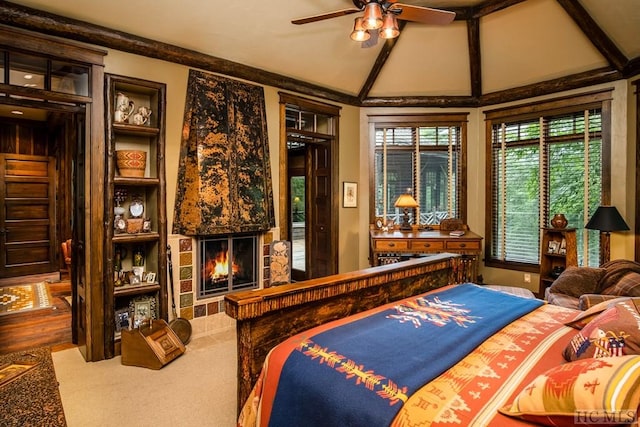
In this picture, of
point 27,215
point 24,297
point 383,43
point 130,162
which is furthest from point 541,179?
point 27,215

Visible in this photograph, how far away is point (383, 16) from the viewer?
3.11m

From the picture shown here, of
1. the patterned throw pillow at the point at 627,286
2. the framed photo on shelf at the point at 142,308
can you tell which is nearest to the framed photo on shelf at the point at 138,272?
the framed photo on shelf at the point at 142,308

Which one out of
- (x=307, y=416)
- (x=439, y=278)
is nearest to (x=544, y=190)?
(x=439, y=278)

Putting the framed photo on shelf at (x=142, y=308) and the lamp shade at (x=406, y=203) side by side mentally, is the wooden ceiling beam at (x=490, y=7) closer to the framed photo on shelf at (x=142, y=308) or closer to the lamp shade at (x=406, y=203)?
the lamp shade at (x=406, y=203)

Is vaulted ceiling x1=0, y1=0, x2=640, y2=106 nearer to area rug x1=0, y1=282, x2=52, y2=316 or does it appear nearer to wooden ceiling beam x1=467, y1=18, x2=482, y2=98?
wooden ceiling beam x1=467, y1=18, x2=482, y2=98

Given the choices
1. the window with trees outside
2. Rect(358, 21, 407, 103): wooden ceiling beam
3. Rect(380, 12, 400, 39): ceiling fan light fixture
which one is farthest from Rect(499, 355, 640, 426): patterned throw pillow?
Rect(358, 21, 407, 103): wooden ceiling beam

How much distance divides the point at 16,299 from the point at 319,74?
553 centimetres

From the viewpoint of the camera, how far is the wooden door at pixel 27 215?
22.3 ft

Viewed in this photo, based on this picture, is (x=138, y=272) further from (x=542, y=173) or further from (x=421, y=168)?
(x=542, y=173)

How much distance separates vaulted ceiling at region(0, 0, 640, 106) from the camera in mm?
3352

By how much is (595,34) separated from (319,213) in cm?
420

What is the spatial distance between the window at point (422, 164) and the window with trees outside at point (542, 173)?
50 centimetres

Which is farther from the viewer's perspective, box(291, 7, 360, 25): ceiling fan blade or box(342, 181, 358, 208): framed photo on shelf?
box(342, 181, 358, 208): framed photo on shelf

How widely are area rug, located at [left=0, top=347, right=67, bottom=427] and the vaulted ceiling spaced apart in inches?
118
